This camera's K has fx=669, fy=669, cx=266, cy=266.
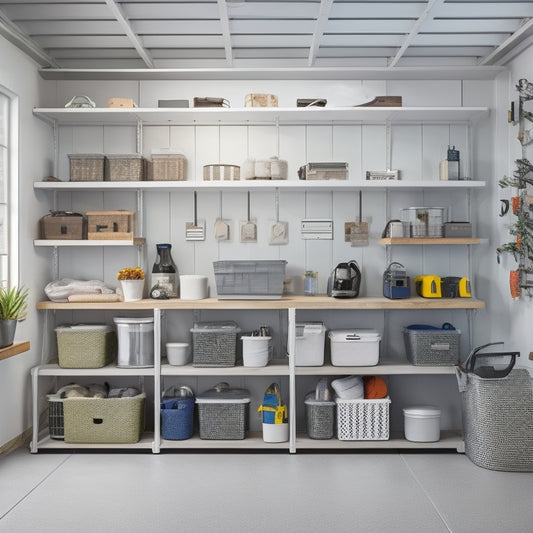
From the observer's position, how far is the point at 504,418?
427cm

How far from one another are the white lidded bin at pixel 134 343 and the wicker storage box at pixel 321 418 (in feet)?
3.96

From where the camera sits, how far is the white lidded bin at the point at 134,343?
4.84 meters

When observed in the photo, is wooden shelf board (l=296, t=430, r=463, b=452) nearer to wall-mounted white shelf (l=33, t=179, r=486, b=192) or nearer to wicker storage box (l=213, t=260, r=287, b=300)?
wicker storage box (l=213, t=260, r=287, b=300)

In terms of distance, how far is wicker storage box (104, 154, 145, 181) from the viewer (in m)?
4.92

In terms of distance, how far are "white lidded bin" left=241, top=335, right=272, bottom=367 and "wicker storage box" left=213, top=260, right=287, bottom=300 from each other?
0.29 metres

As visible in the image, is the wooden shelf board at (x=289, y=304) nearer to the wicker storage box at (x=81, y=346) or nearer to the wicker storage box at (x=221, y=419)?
the wicker storage box at (x=81, y=346)

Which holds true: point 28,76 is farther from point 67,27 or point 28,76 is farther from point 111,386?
point 111,386

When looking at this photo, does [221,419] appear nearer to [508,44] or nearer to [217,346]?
[217,346]

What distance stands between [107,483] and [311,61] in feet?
10.6

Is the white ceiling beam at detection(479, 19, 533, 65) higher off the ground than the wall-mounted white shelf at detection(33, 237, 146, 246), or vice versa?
the white ceiling beam at detection(479, 19, 533, 65)

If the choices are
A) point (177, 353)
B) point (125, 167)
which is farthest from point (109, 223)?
point (177, 353)

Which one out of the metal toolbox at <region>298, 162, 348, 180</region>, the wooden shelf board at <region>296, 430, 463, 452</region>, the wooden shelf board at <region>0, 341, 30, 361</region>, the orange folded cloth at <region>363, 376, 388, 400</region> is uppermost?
the metal toolbox at <region>298, 162, 348, 180</region>

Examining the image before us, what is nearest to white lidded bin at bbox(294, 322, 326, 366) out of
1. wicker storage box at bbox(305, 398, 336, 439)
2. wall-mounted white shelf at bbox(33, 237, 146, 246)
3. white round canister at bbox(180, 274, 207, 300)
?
wicker storage box at bbox(305, 398, 336, 439)

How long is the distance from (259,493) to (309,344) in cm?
123
